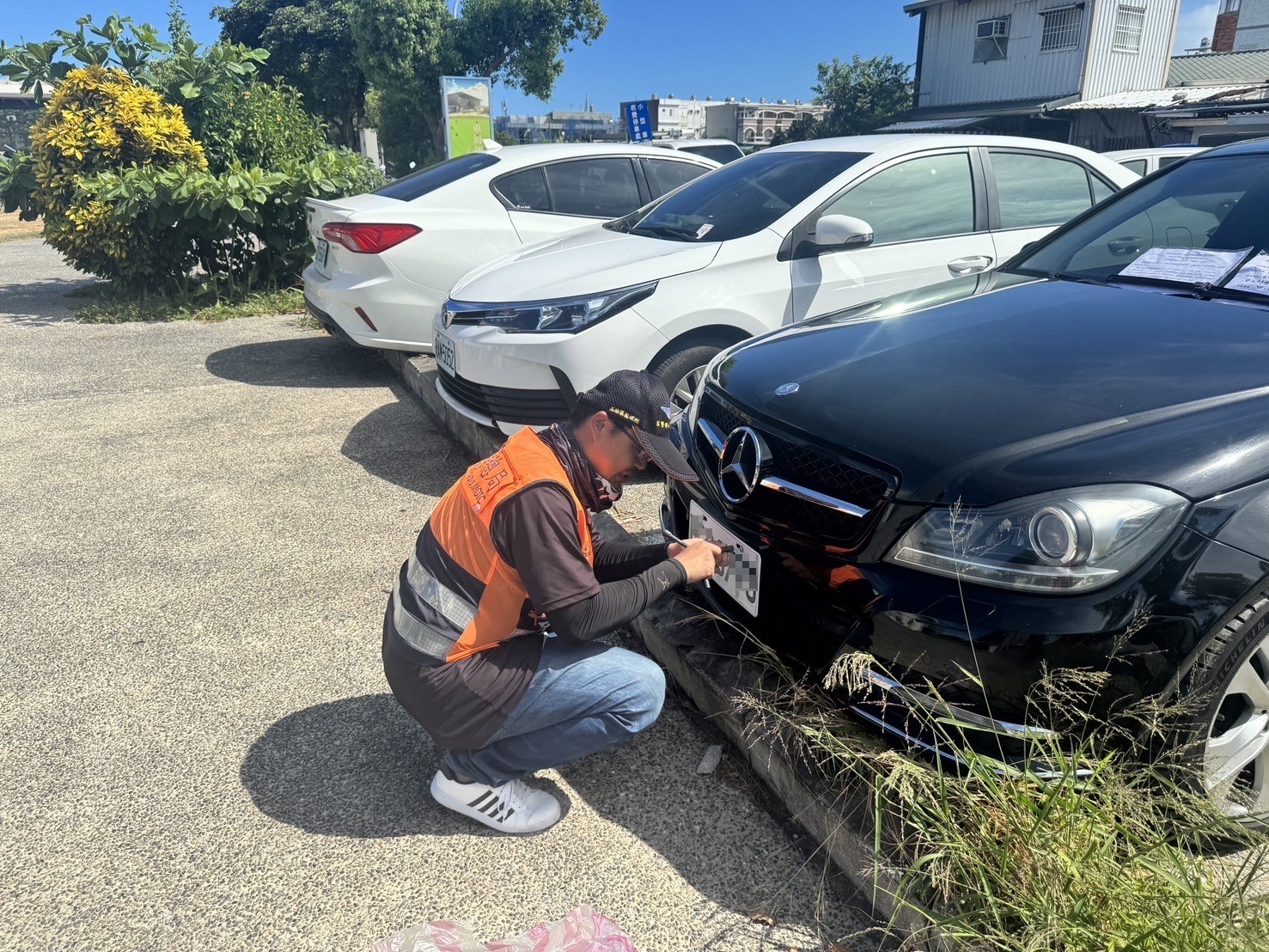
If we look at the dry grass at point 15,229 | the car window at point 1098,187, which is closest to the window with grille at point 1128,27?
the car window at point 1098,187

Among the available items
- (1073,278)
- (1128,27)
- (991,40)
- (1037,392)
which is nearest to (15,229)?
(1073,278)

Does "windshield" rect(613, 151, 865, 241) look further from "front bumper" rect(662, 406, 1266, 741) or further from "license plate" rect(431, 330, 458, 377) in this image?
"front bumper" rect(662, 406, 1266, 741)

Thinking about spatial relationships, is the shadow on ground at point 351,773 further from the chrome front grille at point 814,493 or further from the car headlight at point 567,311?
the car headlight at point 567,311

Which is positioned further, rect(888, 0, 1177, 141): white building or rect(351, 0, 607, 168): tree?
rect(351, 0, 607, 168): tree

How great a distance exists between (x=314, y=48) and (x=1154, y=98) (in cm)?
3494

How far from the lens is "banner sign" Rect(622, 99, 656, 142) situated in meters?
14.8

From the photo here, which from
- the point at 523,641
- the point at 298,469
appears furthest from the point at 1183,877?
the point at 298,469

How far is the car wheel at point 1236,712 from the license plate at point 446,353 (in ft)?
11.5

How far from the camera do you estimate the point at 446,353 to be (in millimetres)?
4695

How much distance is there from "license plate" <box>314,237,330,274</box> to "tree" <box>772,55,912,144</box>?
2885 cm

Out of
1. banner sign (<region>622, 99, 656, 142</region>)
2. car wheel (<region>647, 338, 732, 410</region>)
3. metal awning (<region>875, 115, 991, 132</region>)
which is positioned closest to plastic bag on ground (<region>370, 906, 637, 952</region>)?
car wheel (<region>647, 338, 732, 410</region>)

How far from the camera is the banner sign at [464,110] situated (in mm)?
15453

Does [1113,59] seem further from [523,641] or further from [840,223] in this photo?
[523,641]

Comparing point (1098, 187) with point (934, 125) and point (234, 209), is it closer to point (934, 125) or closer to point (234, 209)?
point (234, 209)
